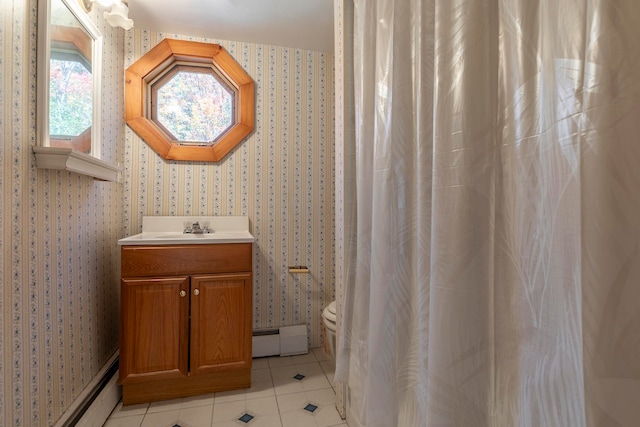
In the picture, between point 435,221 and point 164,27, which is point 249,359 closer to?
point 435,221

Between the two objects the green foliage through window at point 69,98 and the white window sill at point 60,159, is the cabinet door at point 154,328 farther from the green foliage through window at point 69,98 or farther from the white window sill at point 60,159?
the green foliage through window at point 69,98

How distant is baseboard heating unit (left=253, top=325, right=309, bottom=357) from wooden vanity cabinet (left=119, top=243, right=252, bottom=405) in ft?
1.31

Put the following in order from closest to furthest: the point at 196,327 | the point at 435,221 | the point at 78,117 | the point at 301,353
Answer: the point at 435,221 < the point at 78,117 < the point at 196,327 < the point at 301,353

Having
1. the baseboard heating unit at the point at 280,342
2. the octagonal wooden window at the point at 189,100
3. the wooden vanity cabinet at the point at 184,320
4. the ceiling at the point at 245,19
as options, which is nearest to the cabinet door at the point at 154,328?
the wooden vanity cabinet at the point at 184,320

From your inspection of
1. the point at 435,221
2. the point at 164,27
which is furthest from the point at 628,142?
the point at 164,27

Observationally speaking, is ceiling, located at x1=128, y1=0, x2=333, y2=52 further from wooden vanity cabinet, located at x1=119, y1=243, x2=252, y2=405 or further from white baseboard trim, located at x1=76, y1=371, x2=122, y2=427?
white baseboard trim, located at x1=76, y1=371, x2=122, y2=427

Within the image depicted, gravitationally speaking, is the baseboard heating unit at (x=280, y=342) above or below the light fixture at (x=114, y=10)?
below

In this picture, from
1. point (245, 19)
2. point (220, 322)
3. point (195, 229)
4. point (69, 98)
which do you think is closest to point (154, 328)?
point (220, 322)

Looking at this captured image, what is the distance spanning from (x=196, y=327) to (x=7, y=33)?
142cm

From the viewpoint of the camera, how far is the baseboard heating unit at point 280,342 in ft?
7.16

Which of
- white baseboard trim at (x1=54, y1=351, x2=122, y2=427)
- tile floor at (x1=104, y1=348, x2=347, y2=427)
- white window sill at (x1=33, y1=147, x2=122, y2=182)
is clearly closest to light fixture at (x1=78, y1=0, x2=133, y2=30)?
white window sill at (x1=33, y1=147, x2=122, y2=182)

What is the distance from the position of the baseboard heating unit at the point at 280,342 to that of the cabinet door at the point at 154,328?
24.1 inches

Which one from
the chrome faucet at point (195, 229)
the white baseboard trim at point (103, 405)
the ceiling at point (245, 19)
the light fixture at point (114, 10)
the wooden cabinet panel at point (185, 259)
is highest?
the ceiling at point (245, 19)

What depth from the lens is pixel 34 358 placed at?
1084mm
